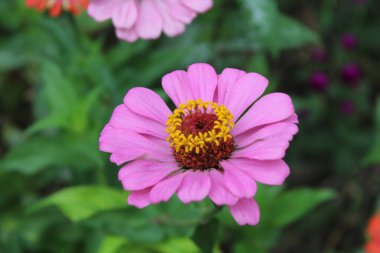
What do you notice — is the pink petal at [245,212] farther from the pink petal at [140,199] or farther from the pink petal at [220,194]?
the pink petal at [140,199]

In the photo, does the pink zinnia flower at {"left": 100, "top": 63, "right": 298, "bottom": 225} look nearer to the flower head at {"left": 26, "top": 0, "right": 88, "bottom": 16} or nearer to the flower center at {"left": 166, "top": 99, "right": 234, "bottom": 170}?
the flower center at {"left": 166, "top": 99, "right": 234, "bottom": 170}

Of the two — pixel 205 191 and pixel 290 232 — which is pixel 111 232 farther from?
pixel 290 232

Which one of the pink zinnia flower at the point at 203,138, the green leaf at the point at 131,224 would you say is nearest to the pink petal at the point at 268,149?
the pink zinnia flower at the point at 203,138

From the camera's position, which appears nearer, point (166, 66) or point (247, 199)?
point (247, 199)

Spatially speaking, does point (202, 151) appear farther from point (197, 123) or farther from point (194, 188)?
point (194, 188)

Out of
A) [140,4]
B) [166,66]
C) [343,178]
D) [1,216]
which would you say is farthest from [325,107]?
[1,216]

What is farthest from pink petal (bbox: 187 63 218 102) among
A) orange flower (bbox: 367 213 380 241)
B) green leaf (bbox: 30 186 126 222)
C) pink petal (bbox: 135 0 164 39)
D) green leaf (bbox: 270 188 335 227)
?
orange flower (bbox: 367 213 380 241)

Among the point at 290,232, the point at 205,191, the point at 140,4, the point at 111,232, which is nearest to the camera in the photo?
the point at 205,191
